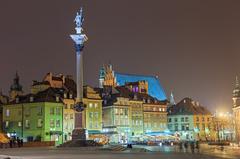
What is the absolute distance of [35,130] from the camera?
2901 inches

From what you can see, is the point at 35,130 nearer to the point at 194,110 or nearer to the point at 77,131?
the point at 77,131

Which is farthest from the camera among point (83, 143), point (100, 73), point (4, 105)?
point (100, 73)

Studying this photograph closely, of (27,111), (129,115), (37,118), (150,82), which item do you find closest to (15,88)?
(27,111)

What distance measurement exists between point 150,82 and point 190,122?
17.7 meters

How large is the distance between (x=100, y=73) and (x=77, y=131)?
68.5m

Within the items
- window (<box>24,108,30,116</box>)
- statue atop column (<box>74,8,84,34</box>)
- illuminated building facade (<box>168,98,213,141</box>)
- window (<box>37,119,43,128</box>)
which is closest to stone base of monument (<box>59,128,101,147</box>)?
statue atop column (<box>74,8,84,34</box>)

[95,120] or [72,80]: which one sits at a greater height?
[72,80]

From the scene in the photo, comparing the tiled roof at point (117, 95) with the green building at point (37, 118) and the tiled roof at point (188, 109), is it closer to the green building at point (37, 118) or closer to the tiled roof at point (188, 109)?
the tiled roof at point (188, 109)

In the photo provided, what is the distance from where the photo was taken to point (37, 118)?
2904 inches

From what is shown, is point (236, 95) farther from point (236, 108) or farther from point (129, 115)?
point (129, 115)

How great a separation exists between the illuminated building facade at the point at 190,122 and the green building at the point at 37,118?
3863cm

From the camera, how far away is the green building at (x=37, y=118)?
241ft

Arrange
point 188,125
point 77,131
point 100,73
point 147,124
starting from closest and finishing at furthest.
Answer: point 77,131, point 147,124, point 188,125, point 100,73

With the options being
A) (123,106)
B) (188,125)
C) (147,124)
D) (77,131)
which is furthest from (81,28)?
(188,125)
